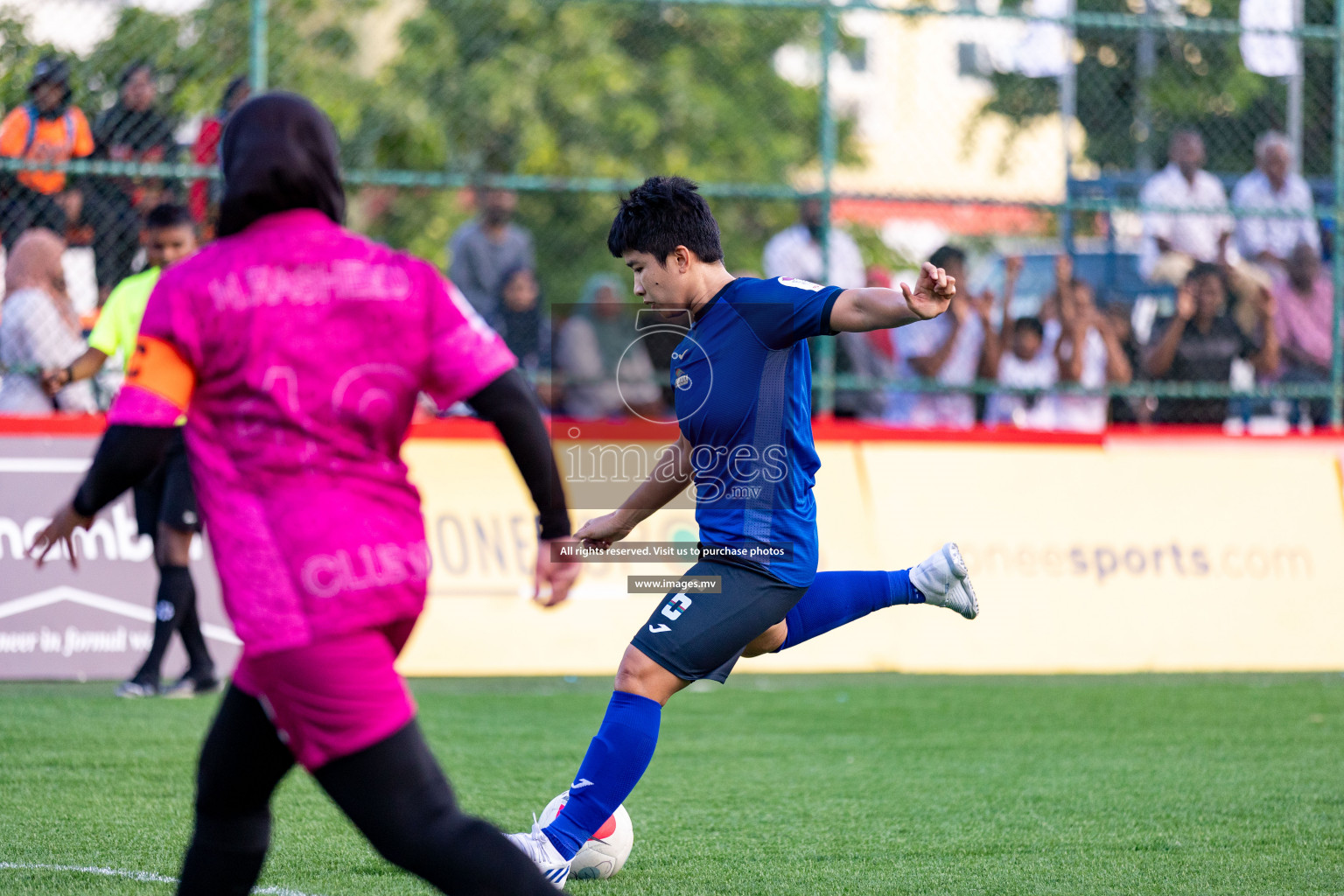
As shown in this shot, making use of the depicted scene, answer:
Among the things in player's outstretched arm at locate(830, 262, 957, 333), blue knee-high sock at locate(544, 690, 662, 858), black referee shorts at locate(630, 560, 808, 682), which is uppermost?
player's outstretched arm at locate(830, 262, 957, 333)

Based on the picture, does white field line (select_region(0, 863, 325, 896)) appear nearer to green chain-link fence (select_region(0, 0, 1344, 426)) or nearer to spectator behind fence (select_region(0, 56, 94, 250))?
green chain-link fence (select_region(0, 0, 1344, 426))

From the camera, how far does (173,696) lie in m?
7.90

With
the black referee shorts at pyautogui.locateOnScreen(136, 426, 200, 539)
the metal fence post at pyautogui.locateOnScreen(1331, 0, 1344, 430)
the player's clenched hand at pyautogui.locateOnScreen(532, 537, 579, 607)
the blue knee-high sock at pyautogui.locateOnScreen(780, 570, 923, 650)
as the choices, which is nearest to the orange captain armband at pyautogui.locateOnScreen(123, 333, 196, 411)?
the player's clenched hand at pyautogui.locateOnScreen(532, 537, 579, 607)

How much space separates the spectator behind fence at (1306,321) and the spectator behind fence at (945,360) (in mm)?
2121

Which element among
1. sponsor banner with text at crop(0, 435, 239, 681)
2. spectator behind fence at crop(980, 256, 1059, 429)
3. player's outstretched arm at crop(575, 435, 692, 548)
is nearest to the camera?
player's outstretched arm at crop(575, 435, 692, 548)

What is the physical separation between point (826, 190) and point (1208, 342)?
306cm

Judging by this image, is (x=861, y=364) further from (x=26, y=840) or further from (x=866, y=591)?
(x=26, y=840)

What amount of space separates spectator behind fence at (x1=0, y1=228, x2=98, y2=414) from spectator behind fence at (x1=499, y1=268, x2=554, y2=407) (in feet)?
9.02

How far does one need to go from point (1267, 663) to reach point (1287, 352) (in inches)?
97.8

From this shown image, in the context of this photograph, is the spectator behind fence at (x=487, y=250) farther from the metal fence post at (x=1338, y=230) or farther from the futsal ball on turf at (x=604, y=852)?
the futsal ball on turf at (x=604, y=852)

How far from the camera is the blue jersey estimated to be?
429cm

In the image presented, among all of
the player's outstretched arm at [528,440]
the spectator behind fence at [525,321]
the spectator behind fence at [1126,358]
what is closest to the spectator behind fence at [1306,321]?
the spectator behind fence at [1126,358]

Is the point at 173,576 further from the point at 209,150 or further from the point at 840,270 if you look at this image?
the point at 840,270

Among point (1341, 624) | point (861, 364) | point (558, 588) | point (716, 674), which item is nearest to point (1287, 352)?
point (1341, 624)
